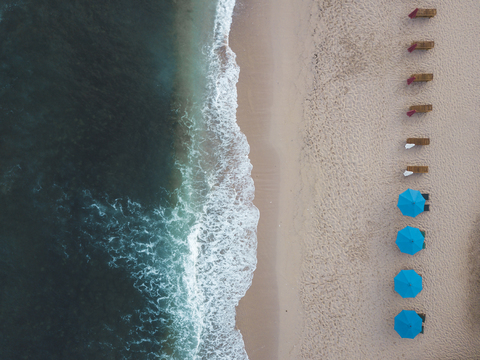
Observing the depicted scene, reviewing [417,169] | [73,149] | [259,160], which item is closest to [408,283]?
[417,169]

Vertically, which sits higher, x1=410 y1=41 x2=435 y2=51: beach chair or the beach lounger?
the beach lounger

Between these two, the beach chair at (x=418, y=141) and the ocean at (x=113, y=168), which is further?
the ocean at (x=113, y=168)

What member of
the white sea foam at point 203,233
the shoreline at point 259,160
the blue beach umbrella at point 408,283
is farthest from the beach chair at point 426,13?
the blue beach umbrella at point 408,283

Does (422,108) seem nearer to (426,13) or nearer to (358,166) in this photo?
(358,166)

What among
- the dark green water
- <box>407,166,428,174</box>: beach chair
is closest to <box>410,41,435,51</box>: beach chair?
<box>407,166,428,174</box>: beach chair

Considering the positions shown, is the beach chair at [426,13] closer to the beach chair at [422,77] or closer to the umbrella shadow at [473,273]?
the beach chair at [422,77]

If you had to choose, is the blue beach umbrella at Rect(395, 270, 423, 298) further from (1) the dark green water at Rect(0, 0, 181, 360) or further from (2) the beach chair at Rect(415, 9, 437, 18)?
(2) the beach chair at Rect(415, 9, 437, 18)

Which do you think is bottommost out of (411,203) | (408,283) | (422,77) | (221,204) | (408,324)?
(408,324)
